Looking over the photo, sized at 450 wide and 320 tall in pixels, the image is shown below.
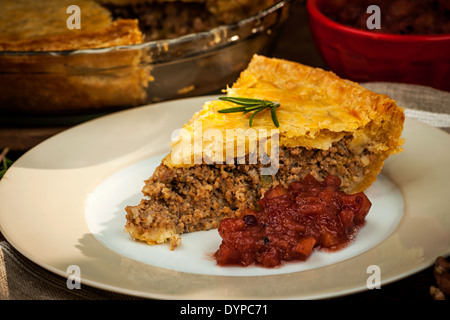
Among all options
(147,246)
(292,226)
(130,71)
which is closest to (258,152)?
(292,226)

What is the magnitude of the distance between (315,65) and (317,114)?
2.18 metres

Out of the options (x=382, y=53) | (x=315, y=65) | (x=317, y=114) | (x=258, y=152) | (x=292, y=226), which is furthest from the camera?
(x=315, y=65)

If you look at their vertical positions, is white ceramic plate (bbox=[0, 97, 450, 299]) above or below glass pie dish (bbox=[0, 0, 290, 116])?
below

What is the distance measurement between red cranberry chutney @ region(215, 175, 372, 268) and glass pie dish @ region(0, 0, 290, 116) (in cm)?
144

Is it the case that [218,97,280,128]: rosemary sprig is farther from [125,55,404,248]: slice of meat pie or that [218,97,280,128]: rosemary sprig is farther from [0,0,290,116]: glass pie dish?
[0,0,290,116]: glass pie dish

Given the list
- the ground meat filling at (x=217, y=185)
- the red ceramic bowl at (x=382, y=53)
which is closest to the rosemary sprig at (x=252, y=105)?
the ground meat filling at (x=217, y=185)

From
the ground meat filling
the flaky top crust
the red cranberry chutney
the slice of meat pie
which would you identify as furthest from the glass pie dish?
the red cranberry chutney

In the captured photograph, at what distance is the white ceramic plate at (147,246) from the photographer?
8.27 feet

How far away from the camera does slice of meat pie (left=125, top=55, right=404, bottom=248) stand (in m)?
3.15

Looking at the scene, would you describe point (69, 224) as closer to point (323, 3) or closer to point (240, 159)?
point (240, 159)

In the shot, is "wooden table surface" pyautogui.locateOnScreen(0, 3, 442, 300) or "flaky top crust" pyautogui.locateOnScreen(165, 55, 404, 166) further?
"flaky top crust" pyautogui.locateOnScreen(165, 55, 404, 166)

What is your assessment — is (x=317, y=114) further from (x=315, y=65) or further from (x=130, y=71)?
(x=315, y=65)

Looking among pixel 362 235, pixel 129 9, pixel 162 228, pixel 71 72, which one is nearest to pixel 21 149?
pixel 71 72

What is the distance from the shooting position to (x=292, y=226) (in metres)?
2.87
